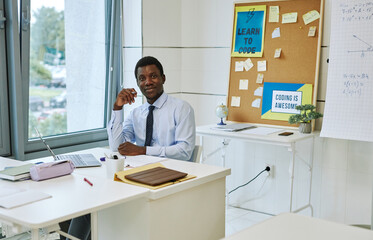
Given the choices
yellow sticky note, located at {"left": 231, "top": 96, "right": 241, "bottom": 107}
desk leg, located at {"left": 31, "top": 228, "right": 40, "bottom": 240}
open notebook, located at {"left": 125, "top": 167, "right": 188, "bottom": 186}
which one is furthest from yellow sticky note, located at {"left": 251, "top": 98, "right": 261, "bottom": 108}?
desk leg, located at {"left": 31, "top": 228, "right": 40, "bottom": 240}

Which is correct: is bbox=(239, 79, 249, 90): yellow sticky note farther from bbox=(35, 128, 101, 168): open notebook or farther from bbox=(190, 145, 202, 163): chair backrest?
bbox=(35, 128, 101, 168): open notebook

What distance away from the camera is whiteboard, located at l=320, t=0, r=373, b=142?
334cm

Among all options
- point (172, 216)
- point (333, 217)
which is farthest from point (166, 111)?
point (333, 217)

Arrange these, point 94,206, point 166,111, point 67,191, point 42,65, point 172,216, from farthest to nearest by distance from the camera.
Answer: point 42,65 → point 166,111 → point 172,216 → point 67,191 → point 94,206

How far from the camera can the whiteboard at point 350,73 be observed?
11.0ft

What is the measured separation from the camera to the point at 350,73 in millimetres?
3408

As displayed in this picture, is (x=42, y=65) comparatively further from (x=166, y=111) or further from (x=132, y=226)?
(x=132, y=226)

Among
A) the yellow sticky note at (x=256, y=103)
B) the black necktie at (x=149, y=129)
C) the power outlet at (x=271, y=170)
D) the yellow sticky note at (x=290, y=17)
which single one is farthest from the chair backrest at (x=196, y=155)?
the yellow sticky note at (x=290, y=17)

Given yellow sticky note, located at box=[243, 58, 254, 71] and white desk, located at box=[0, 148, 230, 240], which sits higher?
yellow sticky note, located at box=[243, 58, 254, 71]

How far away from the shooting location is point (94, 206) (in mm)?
1948

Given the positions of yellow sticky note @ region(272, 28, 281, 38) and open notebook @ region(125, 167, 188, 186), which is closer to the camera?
open notebook @ region(125, 167, 188, 186)

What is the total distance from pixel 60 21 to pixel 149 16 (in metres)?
0.86

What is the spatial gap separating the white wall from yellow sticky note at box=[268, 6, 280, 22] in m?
0.41

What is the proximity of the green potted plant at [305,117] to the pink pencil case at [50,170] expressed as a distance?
190 cm
